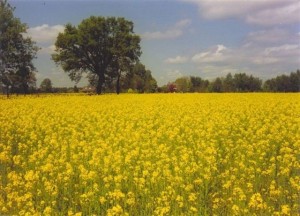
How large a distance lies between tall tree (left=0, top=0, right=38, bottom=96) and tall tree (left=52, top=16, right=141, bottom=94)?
6.55 meters

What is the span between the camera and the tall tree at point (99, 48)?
144ft

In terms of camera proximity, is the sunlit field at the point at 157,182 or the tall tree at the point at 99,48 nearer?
the sunlit field at the point at 157,182

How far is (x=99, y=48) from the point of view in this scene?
44.8m

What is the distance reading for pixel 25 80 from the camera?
36531mm

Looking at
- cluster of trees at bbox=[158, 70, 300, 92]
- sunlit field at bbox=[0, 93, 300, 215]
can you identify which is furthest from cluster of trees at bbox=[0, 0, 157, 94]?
sunlit field at bbox=[0, 93, 300, 215]

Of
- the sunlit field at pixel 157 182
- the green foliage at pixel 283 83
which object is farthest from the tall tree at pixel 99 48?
the sunlit field at pixel 157 182

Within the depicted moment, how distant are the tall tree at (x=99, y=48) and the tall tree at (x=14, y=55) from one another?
655 centimetres

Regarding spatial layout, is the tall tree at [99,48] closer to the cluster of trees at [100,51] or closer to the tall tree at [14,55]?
the cluster of trees at [100,51]

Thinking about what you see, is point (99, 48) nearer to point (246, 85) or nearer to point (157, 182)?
point (246, 85)

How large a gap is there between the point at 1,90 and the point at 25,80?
8.34 ft

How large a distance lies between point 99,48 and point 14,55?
1034 cm

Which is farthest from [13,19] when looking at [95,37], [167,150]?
[167,150]

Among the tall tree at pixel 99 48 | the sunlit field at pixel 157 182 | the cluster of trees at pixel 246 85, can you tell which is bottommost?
the sunlit field at pixel 157 182

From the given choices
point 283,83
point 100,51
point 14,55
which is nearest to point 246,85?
point 283,83
